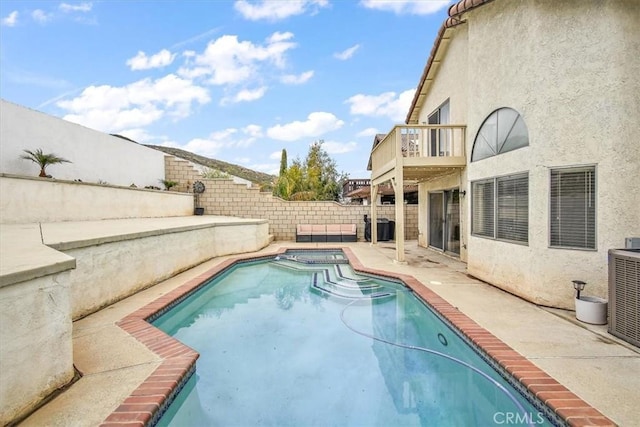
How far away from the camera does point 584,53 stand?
4.58m

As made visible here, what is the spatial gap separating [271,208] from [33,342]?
12117 mm

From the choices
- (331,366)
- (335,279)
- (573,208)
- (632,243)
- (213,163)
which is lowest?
(331,366)

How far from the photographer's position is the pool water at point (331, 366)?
282cm

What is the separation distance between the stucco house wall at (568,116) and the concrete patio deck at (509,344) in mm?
635

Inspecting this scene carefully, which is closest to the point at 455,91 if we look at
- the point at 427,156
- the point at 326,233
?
the point at 427,156

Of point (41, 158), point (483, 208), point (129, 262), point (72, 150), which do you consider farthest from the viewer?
point (72, 150)

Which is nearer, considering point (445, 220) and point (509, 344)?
point (509, 344)

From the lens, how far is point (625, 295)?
11.8 feet

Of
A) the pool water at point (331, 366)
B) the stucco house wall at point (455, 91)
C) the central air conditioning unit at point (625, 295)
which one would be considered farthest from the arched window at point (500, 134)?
the pool water at point (331, 366)

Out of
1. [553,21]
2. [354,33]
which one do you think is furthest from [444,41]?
[354,33]

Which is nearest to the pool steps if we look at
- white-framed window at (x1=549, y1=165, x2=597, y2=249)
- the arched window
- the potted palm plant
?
white-framed window at (x1=549, y1=165, x2=597, y2=249)

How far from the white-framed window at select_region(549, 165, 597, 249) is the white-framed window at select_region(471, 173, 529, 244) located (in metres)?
0.42

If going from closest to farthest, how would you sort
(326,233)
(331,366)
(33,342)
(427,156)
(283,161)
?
1. (33,342)
2. (331,366)
3. (427,156)
4. (326,233)
5. (283,161)

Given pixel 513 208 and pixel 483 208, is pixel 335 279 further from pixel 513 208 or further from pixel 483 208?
pixel 513 208
